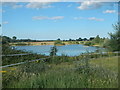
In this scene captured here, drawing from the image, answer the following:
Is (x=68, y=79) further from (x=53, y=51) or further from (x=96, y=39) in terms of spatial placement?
(x=53, y=51)

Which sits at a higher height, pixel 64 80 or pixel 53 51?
pixel 53 51

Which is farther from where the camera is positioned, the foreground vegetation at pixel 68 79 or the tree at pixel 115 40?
the tree at pixel 115 40

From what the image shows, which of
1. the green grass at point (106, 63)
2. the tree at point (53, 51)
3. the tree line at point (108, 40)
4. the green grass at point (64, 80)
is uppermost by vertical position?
the tree line at point (108, 40)

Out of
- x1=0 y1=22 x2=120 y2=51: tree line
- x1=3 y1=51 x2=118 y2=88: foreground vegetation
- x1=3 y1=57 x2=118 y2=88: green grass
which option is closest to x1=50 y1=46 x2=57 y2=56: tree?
x1=0 y1=22 x2=120 y2=51: tree line

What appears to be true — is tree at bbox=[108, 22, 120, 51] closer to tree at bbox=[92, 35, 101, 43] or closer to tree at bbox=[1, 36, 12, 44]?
tree at bbox=[92, 35, 101, 43]

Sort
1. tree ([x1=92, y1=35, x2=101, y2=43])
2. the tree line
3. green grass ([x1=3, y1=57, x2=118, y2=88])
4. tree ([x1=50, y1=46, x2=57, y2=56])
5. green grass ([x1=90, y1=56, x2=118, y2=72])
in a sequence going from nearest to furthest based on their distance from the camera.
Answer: green grass ([x1=3, y1=57, x2=118, y2=88])
green grass ([x1=90, y1=56, x2=118, y2=72])
tree ([x1=92, y1=35, x2=101, y2=43])
the tree line
tree ([x1=50, y1=46, x2=57, y2=56])

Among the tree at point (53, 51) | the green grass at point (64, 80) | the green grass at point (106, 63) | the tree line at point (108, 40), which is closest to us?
the green grass at point (64, 80)

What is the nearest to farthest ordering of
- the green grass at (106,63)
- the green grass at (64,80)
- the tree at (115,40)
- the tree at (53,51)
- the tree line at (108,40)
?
1. the green grass at (64,80)
2. the green grass at (106,63)
3. the tree line at (108,40)
4. the tree at (53,51)
5. the tree at (115,40)

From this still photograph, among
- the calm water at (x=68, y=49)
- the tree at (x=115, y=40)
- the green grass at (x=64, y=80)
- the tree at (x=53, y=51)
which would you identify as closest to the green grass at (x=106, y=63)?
the calm water at (x=68, y=49)

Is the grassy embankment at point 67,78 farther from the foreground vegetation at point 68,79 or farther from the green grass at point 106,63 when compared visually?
the green grass at point 106,63

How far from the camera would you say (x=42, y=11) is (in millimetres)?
5836

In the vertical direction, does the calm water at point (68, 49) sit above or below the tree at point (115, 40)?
below

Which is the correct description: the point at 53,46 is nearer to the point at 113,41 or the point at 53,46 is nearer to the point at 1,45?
the point at 1,45

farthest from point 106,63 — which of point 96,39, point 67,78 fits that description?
point 67,78
